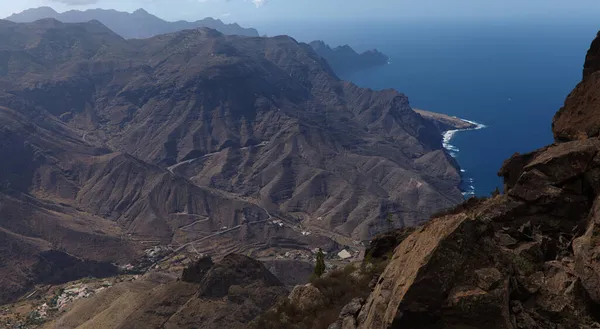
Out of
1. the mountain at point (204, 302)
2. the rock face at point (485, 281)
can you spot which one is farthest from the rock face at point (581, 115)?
the mountain at point (204, 302)

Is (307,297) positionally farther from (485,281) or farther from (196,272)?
(196,272)

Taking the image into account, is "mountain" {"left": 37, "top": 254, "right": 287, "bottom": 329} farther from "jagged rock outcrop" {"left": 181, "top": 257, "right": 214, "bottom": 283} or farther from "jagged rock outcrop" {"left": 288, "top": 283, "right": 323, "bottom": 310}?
"jagged rock outcrop" {"left": 288, "top": 283, "right": 323, "bottom": 310}

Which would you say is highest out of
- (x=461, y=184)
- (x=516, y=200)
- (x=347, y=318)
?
(x=516, y=200)

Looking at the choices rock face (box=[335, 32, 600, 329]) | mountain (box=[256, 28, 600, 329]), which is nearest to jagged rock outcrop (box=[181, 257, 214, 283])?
mountain (box=[256, 28, 600, 329])

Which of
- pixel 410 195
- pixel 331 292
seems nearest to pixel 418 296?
pixel 331 292

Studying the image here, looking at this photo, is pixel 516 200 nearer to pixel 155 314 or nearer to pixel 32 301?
pixel 155 314

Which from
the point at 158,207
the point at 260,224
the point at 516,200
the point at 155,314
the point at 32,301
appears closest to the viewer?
the point at 516,200

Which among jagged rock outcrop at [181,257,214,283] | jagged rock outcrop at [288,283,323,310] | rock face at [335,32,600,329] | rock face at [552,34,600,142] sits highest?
rock face at [552,34,600,142]

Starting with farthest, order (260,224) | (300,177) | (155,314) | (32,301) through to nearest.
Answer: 1. (300,177)
2. (260,224)
3. (32,301)
4. (155,314)

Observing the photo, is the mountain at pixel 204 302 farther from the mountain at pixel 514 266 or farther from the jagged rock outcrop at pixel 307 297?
the mountain at pixel 514 266
